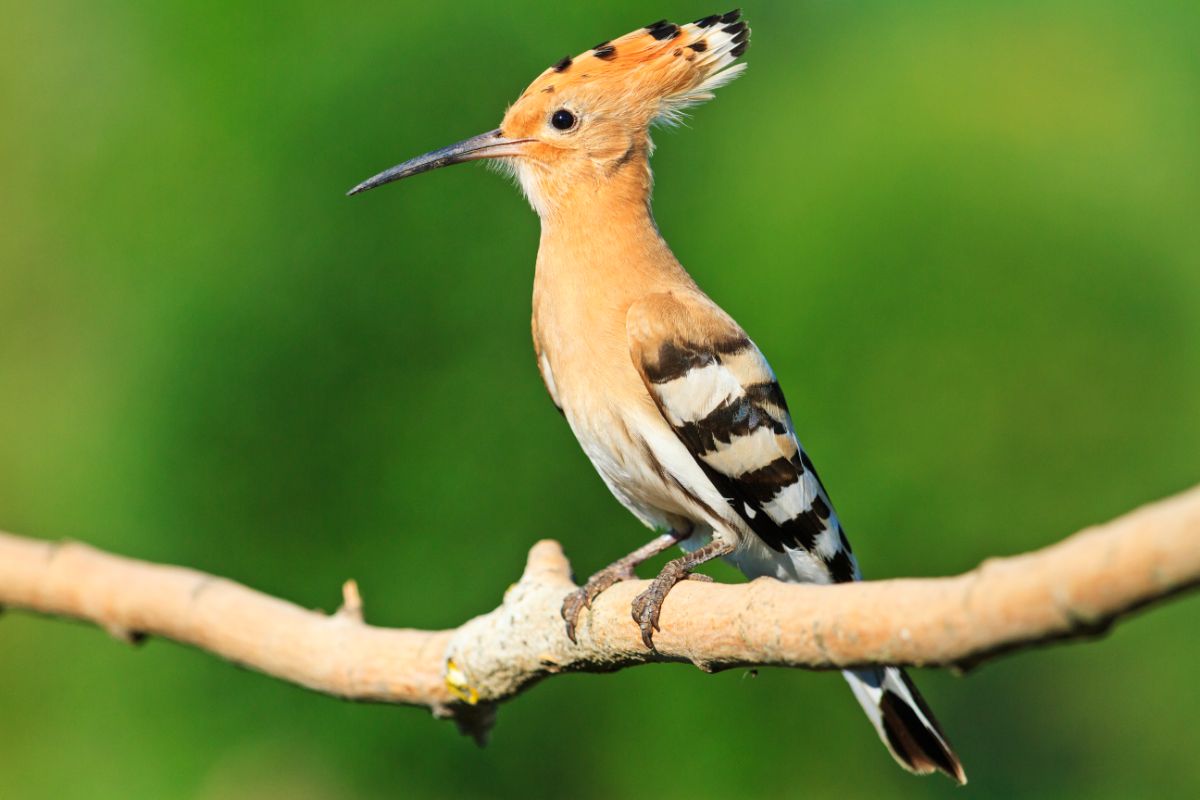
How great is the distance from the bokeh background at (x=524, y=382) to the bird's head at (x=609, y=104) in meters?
1.65

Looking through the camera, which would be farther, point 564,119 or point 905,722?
point 564,119

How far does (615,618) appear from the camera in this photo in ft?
5.49

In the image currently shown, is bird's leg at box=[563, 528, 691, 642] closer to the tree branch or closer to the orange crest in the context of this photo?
the tree branch

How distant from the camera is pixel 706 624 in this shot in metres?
1.46

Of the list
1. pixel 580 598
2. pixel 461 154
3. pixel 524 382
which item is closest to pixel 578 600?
pixel 580 598

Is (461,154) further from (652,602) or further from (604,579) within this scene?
(652,602)

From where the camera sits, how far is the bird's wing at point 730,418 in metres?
1.92

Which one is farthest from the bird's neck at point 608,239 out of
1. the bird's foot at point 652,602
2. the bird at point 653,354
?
the bird's foot at point 652,602

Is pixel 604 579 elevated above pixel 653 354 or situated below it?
below

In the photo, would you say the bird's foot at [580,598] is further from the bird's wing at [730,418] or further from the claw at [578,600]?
the bird's wing at [730,418]

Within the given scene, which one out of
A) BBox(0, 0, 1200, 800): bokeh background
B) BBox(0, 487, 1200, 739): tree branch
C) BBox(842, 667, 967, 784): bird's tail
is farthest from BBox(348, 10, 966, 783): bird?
BBox(0, 0, 1200, 800): bokeh background

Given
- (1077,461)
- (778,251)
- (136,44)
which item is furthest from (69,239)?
(1077,461)

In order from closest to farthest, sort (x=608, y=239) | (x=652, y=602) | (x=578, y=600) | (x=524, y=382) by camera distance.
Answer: (x=652, y=602)
(x=578, y=600)
(x=608, y=239)
(x=524, y=382)

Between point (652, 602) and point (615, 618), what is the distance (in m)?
0.09
